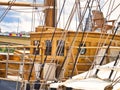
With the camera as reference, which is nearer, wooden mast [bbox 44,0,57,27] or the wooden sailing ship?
the wooden sailing ship

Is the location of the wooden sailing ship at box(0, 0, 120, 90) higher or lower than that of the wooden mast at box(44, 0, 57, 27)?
lower

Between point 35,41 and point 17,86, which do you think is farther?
point 35,41

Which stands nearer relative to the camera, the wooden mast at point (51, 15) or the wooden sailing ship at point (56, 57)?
the wooden sailing ship at point (56, 57)

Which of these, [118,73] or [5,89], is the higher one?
[118,73]

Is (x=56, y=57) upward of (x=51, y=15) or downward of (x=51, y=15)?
downward

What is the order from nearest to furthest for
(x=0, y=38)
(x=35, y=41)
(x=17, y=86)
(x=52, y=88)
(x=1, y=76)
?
(x=52, y=88), (x=17, y=86), (x=1, y=76), (x=35, y=41), (x=0, y=38)

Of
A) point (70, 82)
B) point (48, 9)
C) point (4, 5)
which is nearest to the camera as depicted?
point (70, 82)

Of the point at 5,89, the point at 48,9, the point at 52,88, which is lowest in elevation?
the point at 5,89

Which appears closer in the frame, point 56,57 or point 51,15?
point 56,57

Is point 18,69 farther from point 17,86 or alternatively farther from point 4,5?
point 4,5

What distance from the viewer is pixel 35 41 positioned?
1283cm

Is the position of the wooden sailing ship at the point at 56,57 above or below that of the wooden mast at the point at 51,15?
below

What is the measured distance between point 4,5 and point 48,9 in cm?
237

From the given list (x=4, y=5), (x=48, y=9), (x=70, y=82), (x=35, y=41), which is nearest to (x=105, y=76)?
(x=70, y=82)
